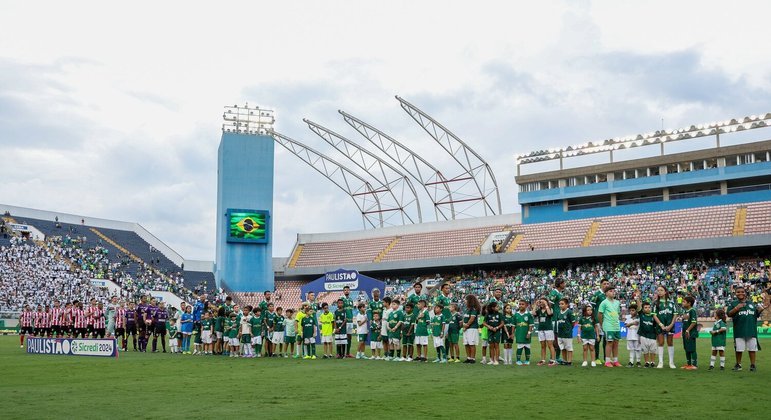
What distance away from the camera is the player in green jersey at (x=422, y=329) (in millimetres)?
20875

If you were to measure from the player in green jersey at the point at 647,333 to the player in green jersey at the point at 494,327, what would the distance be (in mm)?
3486

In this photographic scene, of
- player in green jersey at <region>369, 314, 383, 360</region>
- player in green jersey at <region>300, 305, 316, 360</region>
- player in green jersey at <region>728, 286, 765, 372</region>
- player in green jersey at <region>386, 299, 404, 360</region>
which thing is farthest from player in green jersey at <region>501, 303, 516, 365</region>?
player in green jersey at <region>300, 305, 316, 360</region>

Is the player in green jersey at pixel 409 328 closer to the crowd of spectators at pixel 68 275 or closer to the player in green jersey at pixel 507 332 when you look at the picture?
the player in green jersey at pixel 507 332

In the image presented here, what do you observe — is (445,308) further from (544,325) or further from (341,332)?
(341,332)

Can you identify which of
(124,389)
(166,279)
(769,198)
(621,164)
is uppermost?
(621,164)

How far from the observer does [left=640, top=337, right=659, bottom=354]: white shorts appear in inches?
700

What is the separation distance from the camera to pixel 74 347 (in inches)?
941

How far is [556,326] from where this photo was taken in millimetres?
18922

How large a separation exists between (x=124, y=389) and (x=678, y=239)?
4414 centimetres

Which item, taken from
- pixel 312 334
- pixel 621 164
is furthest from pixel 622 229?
pixel 312 334

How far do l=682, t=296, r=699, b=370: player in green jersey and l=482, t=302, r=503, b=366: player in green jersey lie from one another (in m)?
4.45

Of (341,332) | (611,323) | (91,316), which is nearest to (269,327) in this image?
(341,332)

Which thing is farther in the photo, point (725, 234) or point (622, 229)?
point (622, 229)

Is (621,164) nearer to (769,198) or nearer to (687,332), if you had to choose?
(769,198)
